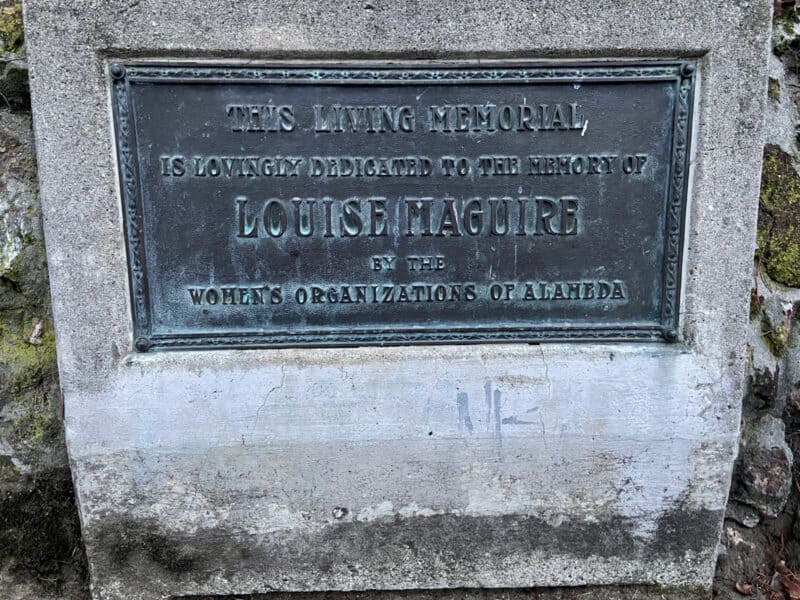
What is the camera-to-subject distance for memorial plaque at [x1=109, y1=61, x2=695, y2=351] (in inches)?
88.0

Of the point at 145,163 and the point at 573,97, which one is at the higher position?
the point at 573,97

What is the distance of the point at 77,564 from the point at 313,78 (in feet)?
6.96

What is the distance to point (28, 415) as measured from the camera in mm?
2561

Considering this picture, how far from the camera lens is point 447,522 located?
2445mm

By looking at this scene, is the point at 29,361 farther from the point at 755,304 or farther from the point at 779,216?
the point at 779,216

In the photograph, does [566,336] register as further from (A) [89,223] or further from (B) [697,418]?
(A) [89,223]

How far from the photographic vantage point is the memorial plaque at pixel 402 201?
2.24m

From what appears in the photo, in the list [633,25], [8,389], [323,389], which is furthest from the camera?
[8,389]

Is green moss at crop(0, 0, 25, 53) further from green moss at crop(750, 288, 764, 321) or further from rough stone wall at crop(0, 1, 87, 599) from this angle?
green moss at crop(750, 288, 764, 321)

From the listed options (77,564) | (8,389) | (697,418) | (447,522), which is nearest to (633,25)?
(697,418)

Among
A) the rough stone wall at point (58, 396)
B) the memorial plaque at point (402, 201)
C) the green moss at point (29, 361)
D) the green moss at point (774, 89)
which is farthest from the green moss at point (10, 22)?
the green moss at point (774, 89)

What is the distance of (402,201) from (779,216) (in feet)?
5.29

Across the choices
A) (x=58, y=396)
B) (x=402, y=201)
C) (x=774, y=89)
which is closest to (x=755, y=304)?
(x=774, y=89)

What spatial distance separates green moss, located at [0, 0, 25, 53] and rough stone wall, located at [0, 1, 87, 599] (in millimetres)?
233
